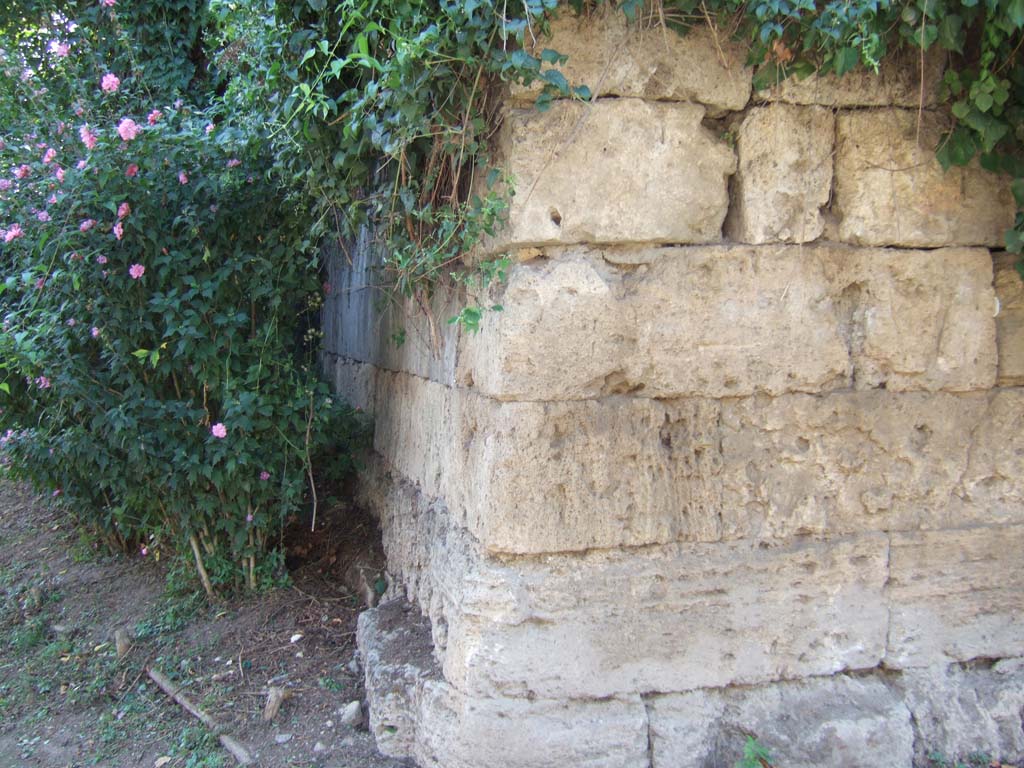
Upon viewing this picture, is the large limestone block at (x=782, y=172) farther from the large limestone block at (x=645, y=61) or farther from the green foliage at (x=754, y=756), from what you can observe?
the green foliage at (x=754, y=756)

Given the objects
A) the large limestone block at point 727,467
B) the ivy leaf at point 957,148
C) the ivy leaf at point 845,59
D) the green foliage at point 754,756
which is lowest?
the green foliage at point 754,756

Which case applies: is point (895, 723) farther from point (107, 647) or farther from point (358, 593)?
point (107, 647)

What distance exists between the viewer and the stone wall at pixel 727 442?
2.65 m

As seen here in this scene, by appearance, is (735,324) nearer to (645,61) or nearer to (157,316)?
(645,61)

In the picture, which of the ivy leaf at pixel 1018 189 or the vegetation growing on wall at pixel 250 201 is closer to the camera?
the vegetation growing on wall at pixel 250 201

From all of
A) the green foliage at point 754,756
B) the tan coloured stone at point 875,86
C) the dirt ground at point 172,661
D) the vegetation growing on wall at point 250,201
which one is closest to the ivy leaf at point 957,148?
the vegetation growing on wall at point 250,201

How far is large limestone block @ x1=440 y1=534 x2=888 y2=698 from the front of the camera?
269 cm

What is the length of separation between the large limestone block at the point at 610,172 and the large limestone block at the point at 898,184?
44 centimetres

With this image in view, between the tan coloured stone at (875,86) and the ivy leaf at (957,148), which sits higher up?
the tan coloured stone at (875,86)

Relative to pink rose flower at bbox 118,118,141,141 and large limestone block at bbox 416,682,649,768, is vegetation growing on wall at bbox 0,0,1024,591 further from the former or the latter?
large limestone block at bbox 416,682,649,768

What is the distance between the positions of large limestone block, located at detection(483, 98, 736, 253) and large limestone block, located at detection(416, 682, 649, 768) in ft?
4.76

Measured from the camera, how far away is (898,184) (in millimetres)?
2812

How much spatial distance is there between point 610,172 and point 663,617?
1418 millimetres

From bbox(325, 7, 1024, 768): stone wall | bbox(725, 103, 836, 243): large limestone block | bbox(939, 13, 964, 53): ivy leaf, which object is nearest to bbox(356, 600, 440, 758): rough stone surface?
bbox(325, 7, 1024, 768): stone wall
